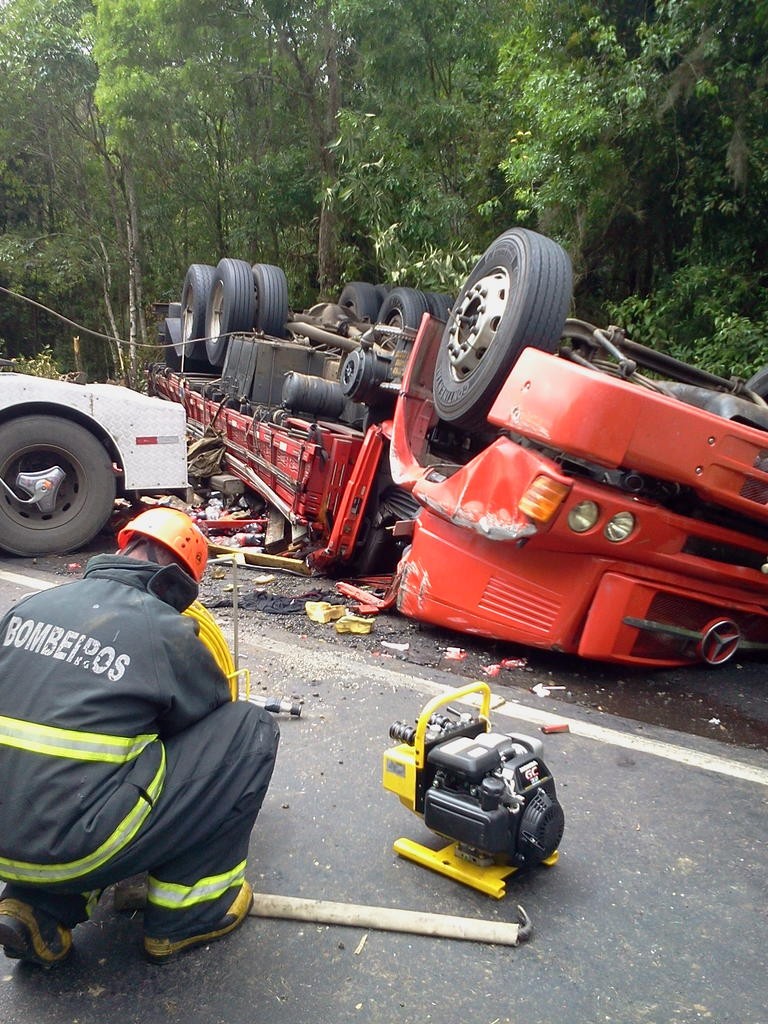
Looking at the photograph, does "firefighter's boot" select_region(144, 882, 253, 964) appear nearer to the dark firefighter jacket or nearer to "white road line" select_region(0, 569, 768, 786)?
the dark firefighter jacket

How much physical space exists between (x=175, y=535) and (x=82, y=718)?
26.3 inches

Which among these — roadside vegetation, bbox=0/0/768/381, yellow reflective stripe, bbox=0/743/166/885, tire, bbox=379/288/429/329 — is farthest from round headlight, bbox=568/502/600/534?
roadside vegetation, bbox=0/0/768/381

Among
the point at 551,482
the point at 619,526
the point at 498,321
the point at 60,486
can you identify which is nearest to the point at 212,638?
the point at 551,482

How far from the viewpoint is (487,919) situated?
7.18 ft

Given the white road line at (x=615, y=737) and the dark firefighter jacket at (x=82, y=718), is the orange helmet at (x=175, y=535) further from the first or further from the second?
the white road line at (x=615, y=737)

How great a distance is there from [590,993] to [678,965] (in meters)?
0.25

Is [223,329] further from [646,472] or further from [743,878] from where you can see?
[743,878]

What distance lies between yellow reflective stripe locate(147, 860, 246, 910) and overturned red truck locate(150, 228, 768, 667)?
196cm

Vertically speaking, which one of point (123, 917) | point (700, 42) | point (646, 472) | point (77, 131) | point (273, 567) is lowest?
point (273, 567)

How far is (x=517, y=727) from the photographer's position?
3320 millimetres

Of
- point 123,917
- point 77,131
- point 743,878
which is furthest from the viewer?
point 77,131

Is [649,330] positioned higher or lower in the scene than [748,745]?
higher

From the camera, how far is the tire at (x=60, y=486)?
578cm

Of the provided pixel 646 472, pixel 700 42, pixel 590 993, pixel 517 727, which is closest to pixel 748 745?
pixel 517 727
